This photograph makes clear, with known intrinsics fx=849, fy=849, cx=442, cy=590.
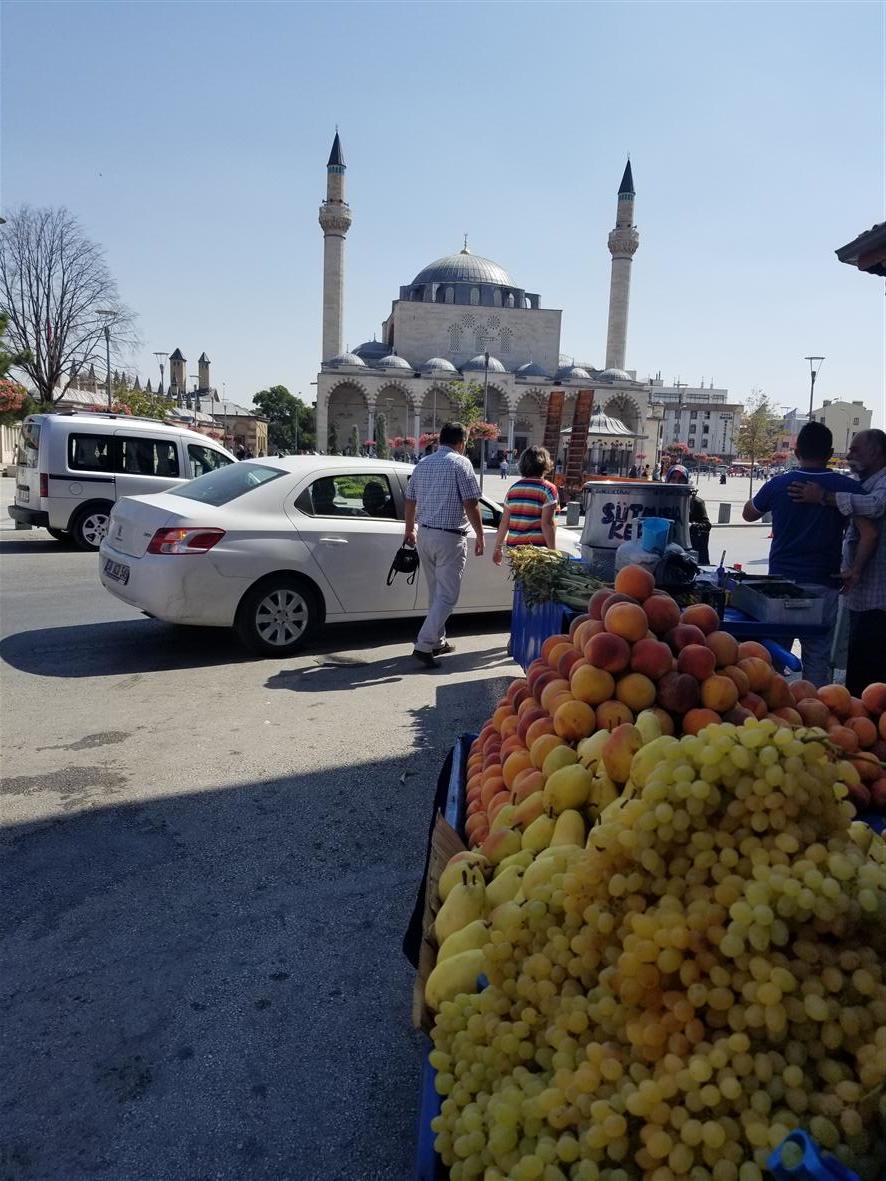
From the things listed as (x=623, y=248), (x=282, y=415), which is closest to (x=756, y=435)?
(x=623, y=248)

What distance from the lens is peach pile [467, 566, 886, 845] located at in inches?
97.3

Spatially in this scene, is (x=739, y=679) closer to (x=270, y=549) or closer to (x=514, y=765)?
(x=514, y=765)

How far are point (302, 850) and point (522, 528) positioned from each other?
3.74 metres

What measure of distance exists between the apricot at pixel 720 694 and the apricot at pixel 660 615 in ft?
0.99

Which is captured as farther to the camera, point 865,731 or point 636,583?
point 636,583

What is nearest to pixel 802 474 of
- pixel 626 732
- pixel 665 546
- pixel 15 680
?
pixel 665 546

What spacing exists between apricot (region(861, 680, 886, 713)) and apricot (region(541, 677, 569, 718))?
98cm

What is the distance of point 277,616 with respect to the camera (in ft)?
22.7

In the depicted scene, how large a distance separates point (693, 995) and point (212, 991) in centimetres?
190

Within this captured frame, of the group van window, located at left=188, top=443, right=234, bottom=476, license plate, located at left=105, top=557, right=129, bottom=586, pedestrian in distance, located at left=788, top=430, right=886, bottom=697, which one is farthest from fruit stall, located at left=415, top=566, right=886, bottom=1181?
van window, located at left=188, top=443, right=234, bottom=476

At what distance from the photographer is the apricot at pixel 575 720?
252cm

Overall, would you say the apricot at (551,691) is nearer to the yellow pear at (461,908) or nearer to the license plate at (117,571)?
the yellow pear at (461,908)

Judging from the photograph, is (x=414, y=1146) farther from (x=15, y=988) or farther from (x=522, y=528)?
(x=522, y=528)

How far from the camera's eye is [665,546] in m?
4.67
